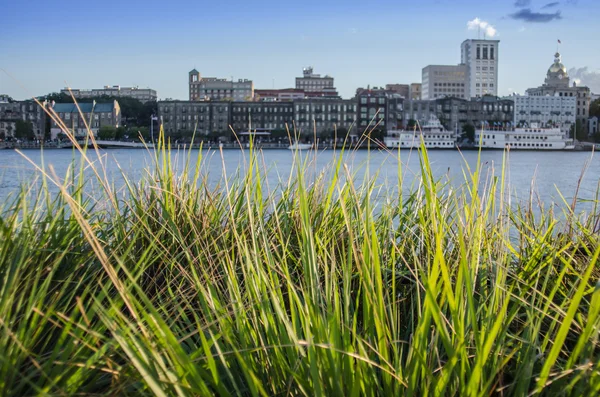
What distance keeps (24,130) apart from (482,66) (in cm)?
9018

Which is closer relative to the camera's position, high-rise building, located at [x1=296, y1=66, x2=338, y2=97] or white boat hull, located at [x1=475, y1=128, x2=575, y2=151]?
white boat hull, located at [x1=475, y1=128, x2=575, y2=151]

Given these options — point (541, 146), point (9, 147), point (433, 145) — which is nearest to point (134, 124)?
point (9, 147)

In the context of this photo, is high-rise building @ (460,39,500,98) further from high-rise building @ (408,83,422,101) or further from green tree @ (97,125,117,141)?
green tree @ (97,125,117,141)

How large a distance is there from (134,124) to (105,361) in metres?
90.7

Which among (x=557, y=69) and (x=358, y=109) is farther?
(x=557, y=69)

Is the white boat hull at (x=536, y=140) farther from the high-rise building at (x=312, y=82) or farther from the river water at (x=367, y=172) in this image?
the high-rise building at (x=312, y=82)

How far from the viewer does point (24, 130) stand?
2972 inches

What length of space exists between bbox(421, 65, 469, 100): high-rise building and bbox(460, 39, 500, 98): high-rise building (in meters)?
4.64

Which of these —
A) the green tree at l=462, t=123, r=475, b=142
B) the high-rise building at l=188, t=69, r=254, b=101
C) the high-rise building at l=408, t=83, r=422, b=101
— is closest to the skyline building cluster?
the high-rise building at l=188, t=69, r=254, b=101

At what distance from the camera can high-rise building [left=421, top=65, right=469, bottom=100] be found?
411ft

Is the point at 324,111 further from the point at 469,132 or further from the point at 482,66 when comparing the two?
the point at 482,66

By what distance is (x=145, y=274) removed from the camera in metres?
1.93

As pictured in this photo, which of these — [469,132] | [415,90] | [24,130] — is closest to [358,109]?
[469,132]

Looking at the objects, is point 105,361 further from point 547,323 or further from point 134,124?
point 134,124
